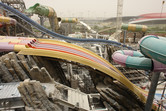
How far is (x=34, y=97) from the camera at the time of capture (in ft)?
13.5

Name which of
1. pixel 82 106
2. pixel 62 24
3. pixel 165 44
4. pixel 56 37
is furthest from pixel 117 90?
pixel 62 24

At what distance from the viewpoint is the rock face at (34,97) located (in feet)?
12.8

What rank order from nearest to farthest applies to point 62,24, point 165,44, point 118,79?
1. point 165,44
2. point 118,79
3. point 62,24

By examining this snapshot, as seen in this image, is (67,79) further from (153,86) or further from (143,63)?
(153,86)

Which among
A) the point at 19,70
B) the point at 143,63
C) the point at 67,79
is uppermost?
Result: the point at 143,63

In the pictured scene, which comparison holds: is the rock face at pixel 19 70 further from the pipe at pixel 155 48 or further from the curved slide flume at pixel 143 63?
the pipe at pixel 155 48

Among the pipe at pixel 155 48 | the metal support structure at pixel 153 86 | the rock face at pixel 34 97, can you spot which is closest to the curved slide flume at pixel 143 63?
the metal support structure at pixel 153 86

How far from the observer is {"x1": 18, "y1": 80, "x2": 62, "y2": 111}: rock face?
12.8 feet

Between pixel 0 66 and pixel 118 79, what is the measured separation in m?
5.25

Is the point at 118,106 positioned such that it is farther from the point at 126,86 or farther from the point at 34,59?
the point at 34,59

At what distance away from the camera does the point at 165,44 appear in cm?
378

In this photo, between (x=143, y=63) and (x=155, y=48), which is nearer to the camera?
(x=155, y=48)

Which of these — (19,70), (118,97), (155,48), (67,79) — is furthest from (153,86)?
(19,70)

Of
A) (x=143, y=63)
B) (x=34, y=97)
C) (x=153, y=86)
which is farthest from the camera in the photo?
(x=153, y=86)
